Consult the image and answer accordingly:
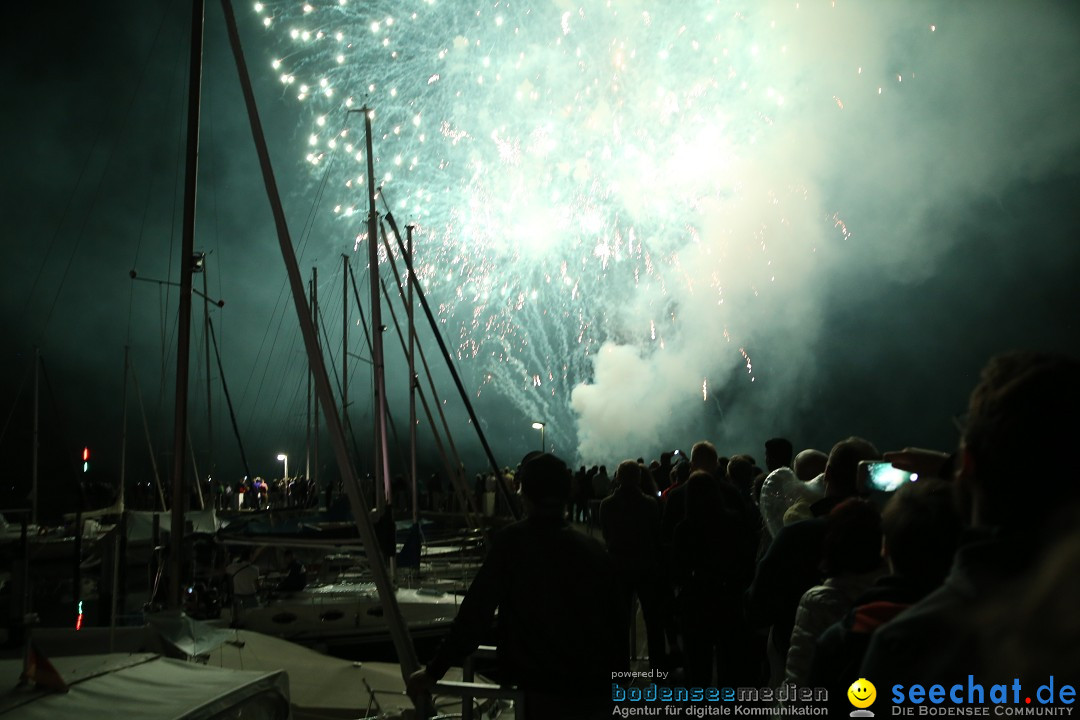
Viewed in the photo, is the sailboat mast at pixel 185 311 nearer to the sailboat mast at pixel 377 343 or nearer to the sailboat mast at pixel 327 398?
the sailboat mast at pixel 327 398

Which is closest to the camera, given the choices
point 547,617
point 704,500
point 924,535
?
point 924,535

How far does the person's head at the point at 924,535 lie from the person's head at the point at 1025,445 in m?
0.95

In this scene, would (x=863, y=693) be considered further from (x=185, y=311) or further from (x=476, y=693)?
(x=185, y=311)

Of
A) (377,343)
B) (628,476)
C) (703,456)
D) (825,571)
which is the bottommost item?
(825,571)

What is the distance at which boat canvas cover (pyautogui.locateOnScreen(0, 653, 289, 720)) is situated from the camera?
17.1 feet

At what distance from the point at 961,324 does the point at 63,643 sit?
1226 inches

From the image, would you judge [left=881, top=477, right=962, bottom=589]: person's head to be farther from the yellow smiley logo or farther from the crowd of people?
the yellow smiley logo

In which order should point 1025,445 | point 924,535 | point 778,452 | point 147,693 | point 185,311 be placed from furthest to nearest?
point 185,311 → point 778,452 → point 147,693 → point 924,535 → point 1025,445

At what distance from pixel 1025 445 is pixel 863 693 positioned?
0.65 m

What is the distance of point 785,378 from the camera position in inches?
1609

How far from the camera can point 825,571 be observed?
11.6 ft

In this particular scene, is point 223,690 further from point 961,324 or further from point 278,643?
point 961,324

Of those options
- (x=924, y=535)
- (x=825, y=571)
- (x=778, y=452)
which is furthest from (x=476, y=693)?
(x=778, y=452)

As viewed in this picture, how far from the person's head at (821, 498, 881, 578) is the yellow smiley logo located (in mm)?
1593
